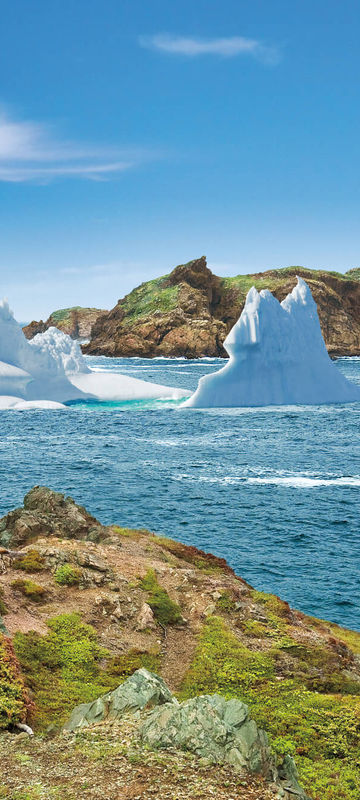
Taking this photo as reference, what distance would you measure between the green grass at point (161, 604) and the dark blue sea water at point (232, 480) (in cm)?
587

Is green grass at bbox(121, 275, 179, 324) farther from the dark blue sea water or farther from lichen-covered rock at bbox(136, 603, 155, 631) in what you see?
lichen-covered rock at bbox(136, 603, 155, 631)

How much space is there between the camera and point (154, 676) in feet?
36.1

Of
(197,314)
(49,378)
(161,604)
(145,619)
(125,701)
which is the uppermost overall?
(197,314)

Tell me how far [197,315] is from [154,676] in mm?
157030

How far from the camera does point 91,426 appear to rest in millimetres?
56500

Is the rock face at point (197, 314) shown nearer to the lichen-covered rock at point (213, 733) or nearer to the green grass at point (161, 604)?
the green grass at point (161, 604)

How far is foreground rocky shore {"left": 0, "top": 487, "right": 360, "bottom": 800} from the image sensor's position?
350 inches

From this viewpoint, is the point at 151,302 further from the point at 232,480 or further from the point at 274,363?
the point at 232,480

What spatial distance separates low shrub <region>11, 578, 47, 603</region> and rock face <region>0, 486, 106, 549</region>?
349 cm

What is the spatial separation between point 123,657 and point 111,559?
17.1 feet

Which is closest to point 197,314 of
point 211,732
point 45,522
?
point 45,522

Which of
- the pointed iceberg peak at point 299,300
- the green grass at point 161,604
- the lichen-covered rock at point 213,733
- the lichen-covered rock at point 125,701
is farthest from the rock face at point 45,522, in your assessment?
the pointed iceberg peak at point 299,300

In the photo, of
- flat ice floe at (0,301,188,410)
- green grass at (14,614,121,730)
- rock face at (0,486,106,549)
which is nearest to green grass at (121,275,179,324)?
flat ice floe at (0,301,188,410)

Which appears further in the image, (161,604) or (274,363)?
(274,363)
